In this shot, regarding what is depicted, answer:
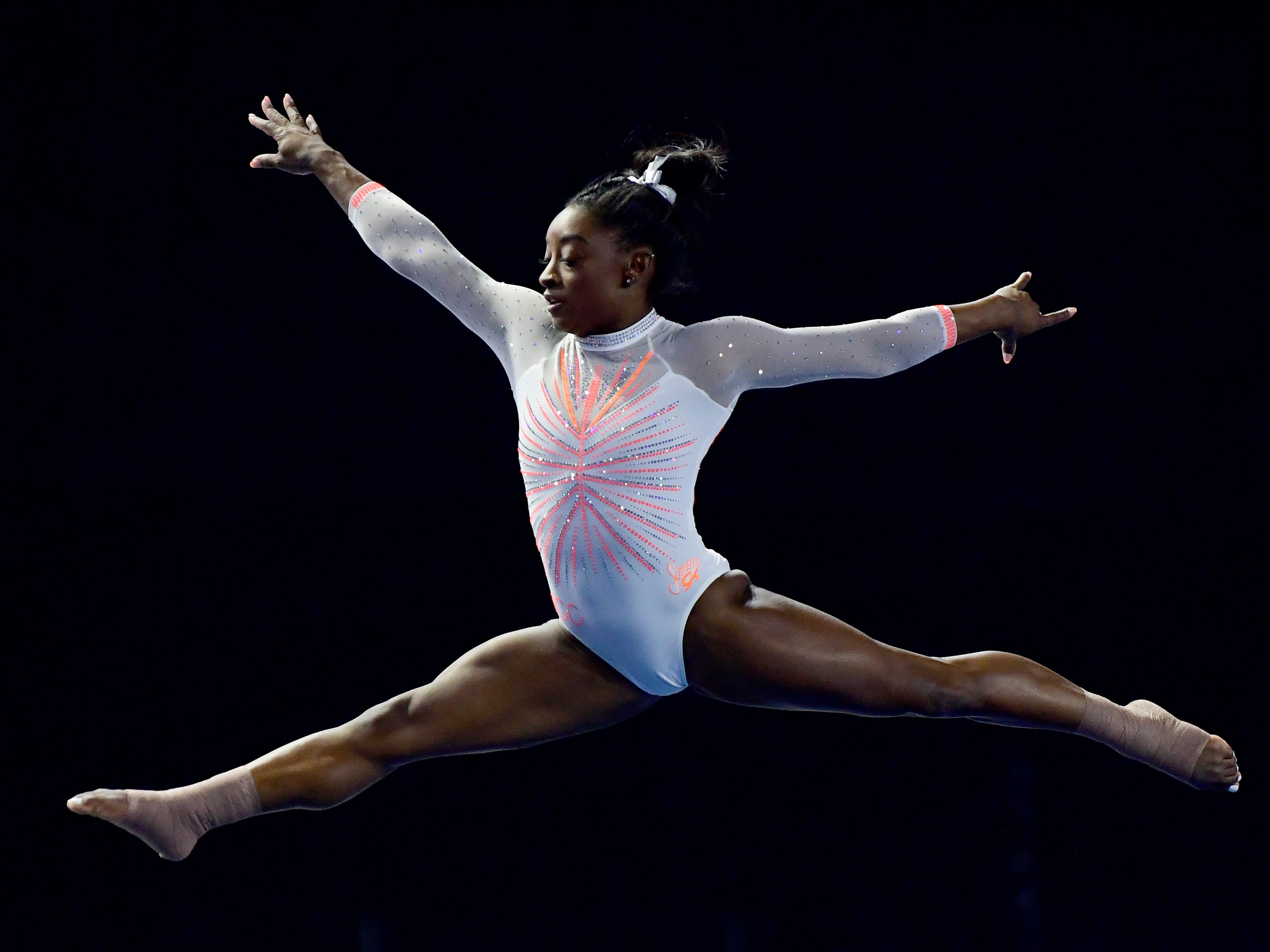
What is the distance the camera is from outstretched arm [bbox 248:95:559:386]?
95.7 inches

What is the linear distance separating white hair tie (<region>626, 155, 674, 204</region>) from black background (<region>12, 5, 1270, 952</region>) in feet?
3.73

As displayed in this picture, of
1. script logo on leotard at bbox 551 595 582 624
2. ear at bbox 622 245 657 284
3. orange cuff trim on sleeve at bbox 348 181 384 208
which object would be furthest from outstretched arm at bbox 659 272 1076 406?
orange cuff trim on sleeve at bbox 348 181 384 208

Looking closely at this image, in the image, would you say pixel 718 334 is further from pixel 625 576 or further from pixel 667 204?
pixel 625 576

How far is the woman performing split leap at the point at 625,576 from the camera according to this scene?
2283mm

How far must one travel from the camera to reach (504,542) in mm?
3621

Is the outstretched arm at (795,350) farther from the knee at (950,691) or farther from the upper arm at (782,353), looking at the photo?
the knee at (950,691)

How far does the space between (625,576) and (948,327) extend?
0.62 m

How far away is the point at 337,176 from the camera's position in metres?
2.52

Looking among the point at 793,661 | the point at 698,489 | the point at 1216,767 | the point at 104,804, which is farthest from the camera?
the point at 698,489

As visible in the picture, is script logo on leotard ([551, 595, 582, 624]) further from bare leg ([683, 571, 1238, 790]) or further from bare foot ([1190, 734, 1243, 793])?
bare foot ([1190, 734, 1243, 793])

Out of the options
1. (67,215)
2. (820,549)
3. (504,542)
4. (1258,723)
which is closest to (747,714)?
(820,549)

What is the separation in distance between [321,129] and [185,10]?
40 centimetres

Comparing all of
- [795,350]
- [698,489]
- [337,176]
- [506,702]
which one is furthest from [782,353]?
[698,489]

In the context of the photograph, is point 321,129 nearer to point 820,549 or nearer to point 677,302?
point 677,302
